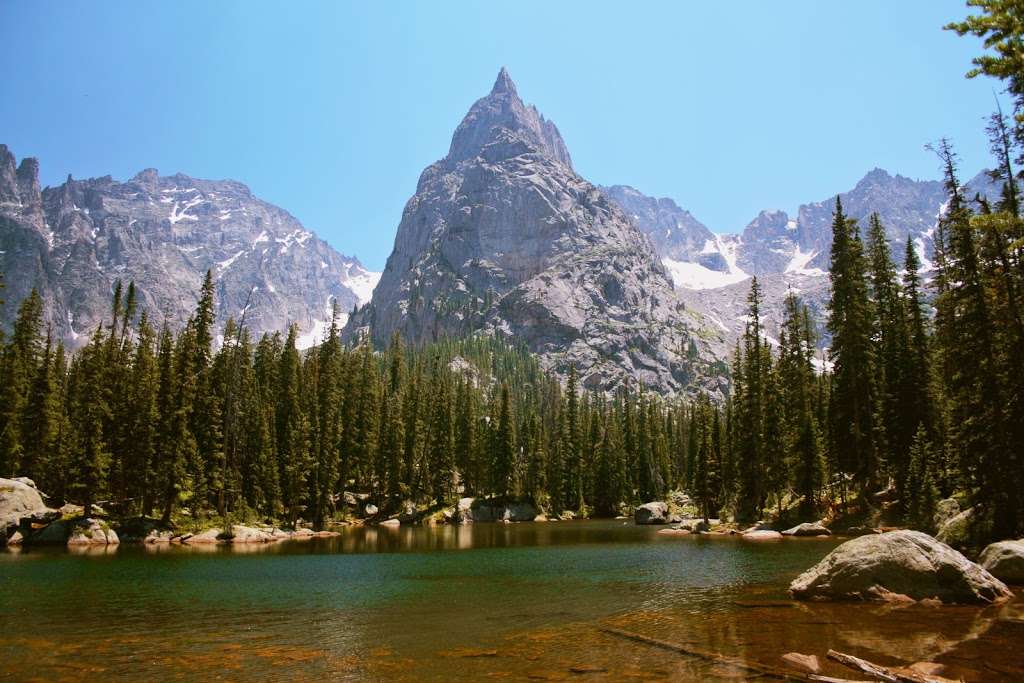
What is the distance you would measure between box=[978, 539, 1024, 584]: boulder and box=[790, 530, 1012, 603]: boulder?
2.14 meters

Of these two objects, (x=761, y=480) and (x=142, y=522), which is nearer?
(x=142, y=522)

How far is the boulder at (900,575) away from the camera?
19.2 m

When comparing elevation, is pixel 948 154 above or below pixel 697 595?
above

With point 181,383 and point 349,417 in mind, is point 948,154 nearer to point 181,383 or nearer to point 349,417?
point 181,383

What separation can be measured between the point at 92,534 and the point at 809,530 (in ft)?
173

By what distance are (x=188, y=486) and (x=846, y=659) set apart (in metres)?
56.6

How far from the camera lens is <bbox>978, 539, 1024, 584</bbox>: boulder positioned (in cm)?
2150

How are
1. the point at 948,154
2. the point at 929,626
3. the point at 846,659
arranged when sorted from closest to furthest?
the point at 846,659 < the point at 929,626 < the point at 948,154

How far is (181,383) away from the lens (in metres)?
60.3

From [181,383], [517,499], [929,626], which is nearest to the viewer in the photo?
[929,626]

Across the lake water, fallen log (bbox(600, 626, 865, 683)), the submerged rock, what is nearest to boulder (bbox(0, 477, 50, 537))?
the lake water

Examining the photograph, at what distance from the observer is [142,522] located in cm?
5431

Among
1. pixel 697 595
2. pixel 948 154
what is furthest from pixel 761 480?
pixel 697 595

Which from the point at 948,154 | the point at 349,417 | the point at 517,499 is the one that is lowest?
the point at 517,499
